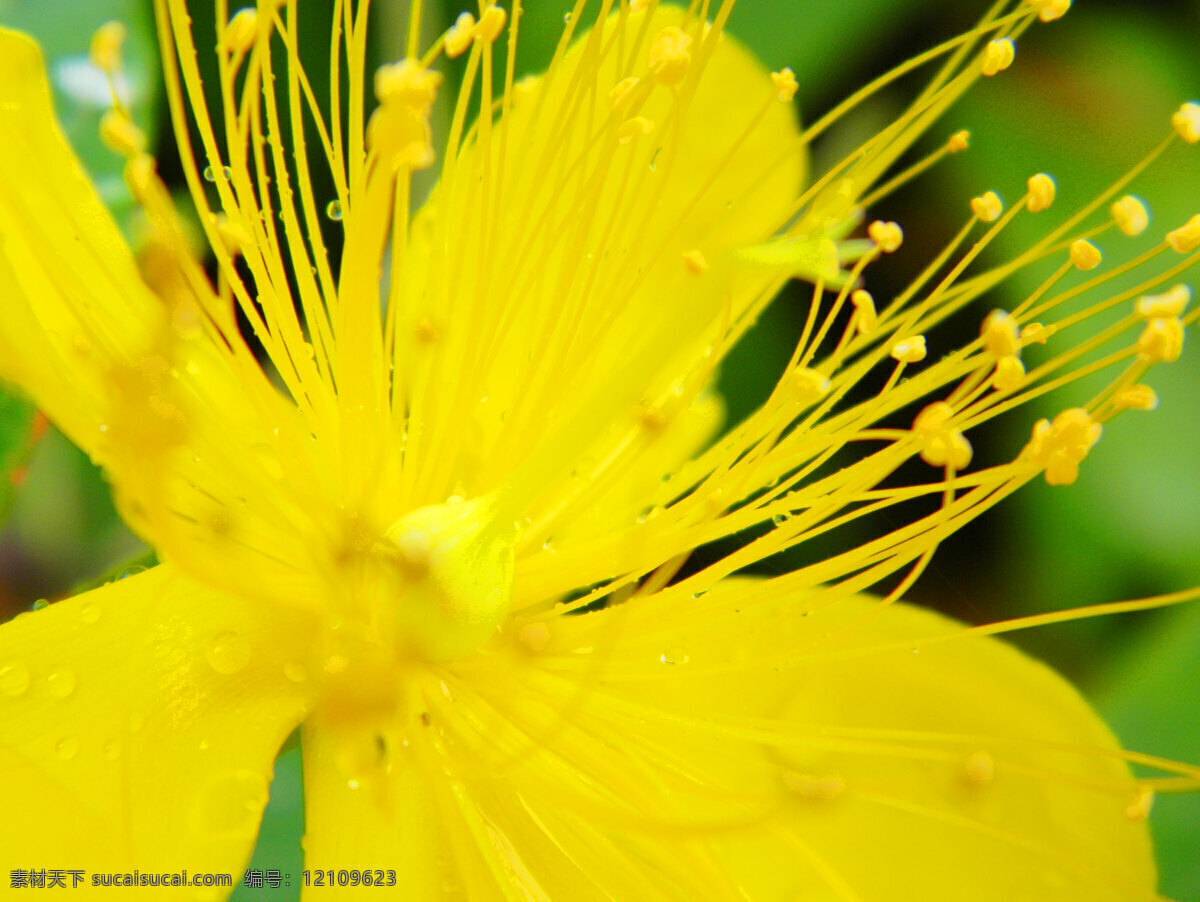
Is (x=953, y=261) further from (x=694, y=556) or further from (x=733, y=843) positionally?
(x=733, y=843)

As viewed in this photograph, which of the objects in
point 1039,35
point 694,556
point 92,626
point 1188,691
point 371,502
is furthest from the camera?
point 1039,35

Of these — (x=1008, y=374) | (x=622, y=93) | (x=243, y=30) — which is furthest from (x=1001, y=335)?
(x=243, y=30)

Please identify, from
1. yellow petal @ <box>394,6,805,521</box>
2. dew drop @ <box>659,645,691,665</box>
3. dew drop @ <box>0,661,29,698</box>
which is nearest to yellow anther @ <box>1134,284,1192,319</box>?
yellow petal @ <box>394,6,805,521</box>

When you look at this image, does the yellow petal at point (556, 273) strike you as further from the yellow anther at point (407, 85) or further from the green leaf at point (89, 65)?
the green leaf at point (89, 65)

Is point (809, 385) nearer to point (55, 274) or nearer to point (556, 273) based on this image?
point (556, 273)

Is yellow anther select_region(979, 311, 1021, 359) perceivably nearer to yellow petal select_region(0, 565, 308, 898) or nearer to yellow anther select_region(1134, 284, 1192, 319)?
yellow anther select_region(1134, 284, 1192, 319)

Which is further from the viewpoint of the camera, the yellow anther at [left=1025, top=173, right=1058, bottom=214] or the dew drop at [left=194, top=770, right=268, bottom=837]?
the yellow anther at [left=1025, top=173, right=1058, bottom=214]

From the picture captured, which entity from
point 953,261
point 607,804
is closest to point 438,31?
point 953,261
